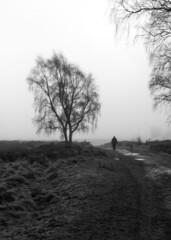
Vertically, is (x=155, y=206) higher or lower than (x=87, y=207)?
higher

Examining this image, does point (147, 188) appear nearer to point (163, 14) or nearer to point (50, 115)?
point (163, 14)

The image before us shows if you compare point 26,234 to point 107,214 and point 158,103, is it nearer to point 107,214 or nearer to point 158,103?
point 107,214

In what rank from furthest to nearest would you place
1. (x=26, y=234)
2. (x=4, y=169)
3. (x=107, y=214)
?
(x=4, y=169) → (x=107, y=214) → (x=26, y=234)

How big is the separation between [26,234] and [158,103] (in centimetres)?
2106

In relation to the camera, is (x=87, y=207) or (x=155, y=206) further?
(x=87, y=207)

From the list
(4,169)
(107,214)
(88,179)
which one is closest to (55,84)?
(4,169)

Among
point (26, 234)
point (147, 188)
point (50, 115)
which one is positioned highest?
point (50, 115)

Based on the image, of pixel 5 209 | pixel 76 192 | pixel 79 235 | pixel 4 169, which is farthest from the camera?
pixel 4 169

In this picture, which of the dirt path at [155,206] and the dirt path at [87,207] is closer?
the dirt path at [155,206]

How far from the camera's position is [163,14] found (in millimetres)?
9008

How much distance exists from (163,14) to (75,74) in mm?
27793

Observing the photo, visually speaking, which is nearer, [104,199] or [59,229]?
[59,229]

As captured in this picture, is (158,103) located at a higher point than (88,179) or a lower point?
higher

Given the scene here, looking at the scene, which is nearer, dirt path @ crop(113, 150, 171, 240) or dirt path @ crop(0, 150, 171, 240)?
dirt path @ crop(113, 150, 171, 240)
